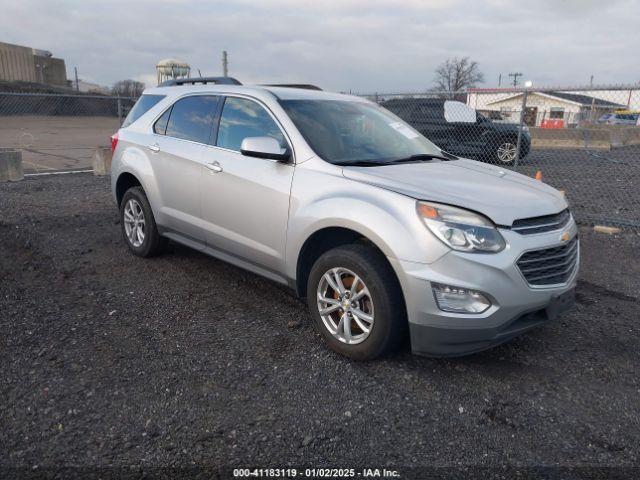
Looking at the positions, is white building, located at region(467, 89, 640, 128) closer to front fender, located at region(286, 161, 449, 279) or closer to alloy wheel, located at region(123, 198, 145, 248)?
alloy wheel, located at region(123, 198, 145, 248)

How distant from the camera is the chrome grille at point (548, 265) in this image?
3.04 m

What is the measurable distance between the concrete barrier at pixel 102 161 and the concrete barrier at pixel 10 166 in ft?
4.90

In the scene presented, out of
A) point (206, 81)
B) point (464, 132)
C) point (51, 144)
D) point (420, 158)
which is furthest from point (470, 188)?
point (51, 144)

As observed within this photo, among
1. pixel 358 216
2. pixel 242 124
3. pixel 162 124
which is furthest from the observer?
pixel 162 124

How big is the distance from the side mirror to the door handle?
1.80ft

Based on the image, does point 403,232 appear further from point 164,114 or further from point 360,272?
point 164,114

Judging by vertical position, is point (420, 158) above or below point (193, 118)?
below

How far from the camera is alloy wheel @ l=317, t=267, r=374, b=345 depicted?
328 centimetres

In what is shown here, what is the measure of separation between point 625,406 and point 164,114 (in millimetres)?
4468

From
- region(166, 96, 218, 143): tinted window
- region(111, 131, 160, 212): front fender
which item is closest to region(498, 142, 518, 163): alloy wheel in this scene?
region(166, 96, 218, 143): tinted window

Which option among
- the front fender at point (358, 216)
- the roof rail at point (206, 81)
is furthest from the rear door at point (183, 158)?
the front fender at point (358, 216)

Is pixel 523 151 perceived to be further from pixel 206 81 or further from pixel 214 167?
pixel 214 167

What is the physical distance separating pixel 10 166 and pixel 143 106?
618 centimetres

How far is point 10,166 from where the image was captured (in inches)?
394
